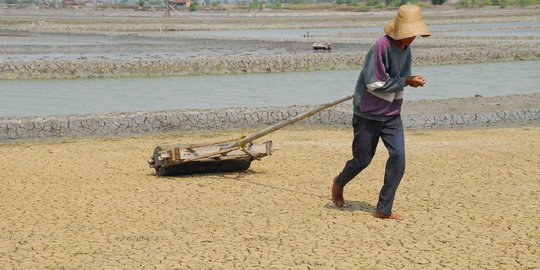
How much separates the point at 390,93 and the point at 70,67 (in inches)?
490

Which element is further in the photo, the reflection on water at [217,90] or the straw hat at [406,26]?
the reflection on water at [217,90]

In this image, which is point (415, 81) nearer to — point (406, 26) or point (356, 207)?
point (406, 26)

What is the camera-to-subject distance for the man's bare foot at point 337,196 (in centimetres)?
623

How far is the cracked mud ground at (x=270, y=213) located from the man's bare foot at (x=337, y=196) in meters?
0.10

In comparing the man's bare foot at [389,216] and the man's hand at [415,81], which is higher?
the man's hand at [415,81]

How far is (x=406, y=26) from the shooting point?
5613 millimetres

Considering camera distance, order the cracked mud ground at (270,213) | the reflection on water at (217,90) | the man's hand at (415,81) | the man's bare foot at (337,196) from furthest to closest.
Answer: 1. the reflection on water at (217,90)
2. the man's bare foot at (337,196)
3. the man's hand at (415,81)
4. the cracked mud ground at (270,213)

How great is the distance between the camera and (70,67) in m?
17.3

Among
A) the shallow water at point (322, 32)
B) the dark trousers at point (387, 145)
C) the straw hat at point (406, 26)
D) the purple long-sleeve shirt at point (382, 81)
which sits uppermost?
the straw hat at point (406, 26)

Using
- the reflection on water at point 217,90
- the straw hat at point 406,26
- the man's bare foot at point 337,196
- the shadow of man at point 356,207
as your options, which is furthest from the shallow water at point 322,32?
the straw hat at point 406,26

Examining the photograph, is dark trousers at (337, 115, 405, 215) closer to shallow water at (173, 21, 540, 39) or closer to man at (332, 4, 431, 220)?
man at (332, 4, 431, 220)

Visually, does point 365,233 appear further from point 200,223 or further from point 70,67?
point 70,67

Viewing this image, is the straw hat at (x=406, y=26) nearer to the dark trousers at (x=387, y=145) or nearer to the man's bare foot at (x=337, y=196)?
the dark trousers at (x=387, y=145)

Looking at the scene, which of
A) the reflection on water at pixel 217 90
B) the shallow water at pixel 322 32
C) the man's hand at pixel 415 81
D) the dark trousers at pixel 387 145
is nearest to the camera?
the man's hand at pixel 415 81
